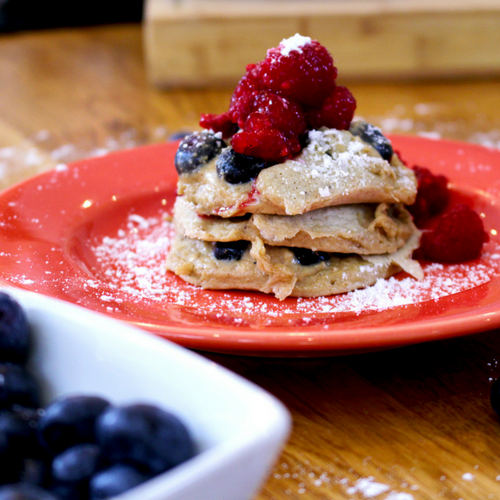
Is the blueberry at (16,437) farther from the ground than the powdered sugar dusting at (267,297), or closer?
farther from the ground

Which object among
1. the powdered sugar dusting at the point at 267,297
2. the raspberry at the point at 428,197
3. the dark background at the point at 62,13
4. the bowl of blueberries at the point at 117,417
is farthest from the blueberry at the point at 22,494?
the dark background at the point at 62,13

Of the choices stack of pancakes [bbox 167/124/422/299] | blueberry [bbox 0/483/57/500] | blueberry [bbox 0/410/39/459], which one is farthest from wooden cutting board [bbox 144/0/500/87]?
blueberry [bbox 0/483/57/500]

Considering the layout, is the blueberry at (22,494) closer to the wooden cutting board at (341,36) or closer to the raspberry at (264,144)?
the raspberry at (264,144)

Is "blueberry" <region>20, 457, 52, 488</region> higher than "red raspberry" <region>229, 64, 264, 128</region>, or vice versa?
"red raspberry" <region>229, 64, 264, 128</region>

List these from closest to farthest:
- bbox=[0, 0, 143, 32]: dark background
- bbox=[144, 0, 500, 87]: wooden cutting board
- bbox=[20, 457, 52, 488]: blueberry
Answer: bbox=[20, 457, 52, 488]: blueberry < bbox=[144, 0, 500, 87]: wooden cutting board < bbox=[0, 0, 143, 32]: dark background

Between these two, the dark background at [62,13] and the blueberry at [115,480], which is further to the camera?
the dark background at [62,13]

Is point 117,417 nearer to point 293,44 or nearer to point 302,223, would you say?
point 302,223

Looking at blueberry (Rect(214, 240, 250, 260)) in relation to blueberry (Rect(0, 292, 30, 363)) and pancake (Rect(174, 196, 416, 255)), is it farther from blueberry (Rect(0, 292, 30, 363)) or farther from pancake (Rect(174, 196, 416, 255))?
blueberry (Rect(0, 292, 30, 363))
